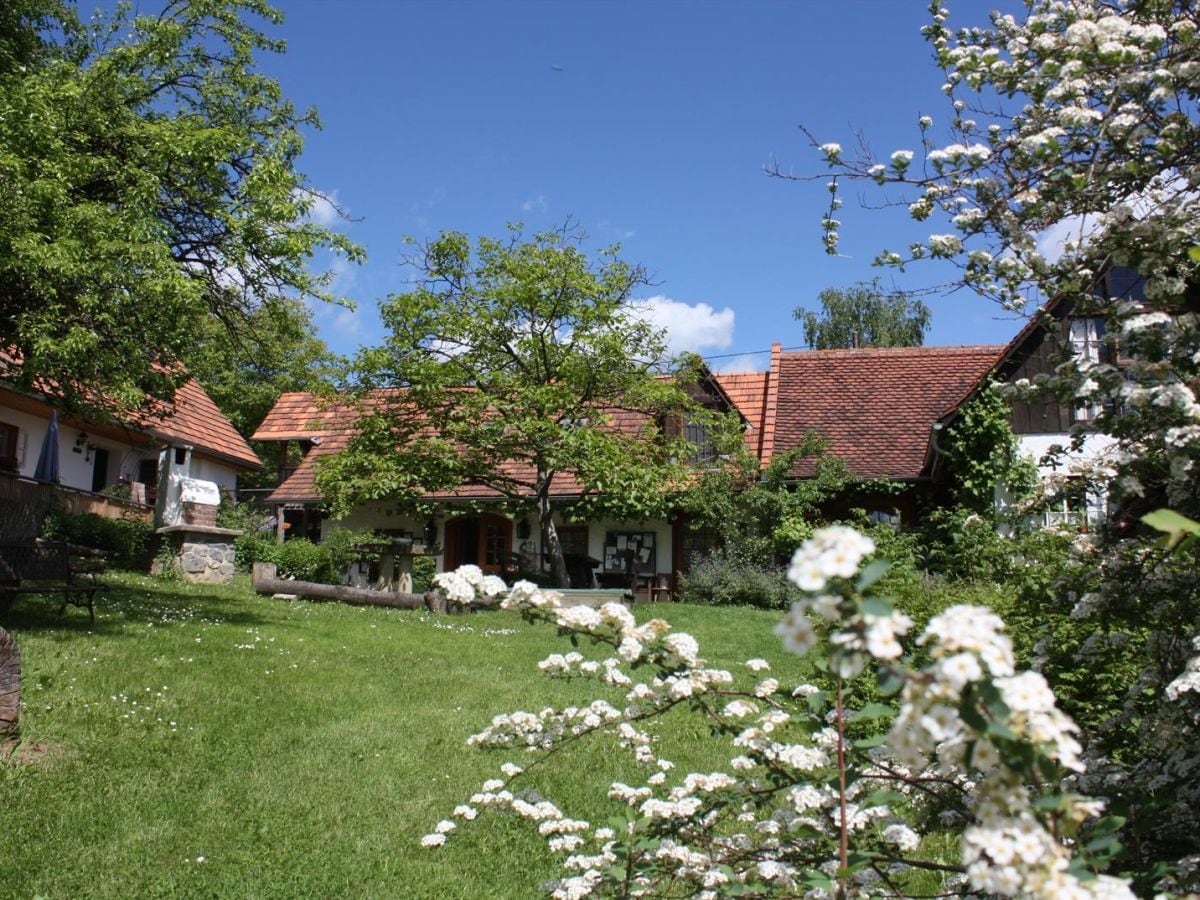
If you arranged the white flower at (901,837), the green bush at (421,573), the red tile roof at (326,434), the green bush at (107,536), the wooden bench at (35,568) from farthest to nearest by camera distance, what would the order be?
1. the red tile roof at (326,434)
2. the green bush at (421,573)
3. the green bush at (107,536)
4. the wooden bench at (35,568)
5. the white flower at (901,837)

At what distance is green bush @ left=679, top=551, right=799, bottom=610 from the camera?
58.3ft

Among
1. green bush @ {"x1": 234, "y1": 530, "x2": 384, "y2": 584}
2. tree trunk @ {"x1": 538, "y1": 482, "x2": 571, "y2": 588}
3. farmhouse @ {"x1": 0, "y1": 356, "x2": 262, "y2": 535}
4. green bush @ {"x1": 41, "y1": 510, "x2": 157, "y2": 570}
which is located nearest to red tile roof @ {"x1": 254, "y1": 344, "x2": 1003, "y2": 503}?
tree trunk @ {"x1": 538, "y1": 482, "x2": 571, "y2": 588}

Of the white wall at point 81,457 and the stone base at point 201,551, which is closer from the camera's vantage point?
the stone base at point 201,551

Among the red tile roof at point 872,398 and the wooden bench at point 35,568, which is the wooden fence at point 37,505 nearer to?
the wooden bench at point 35,568

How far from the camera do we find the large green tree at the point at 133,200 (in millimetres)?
9438

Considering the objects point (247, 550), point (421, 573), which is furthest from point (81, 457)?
point (421, 573)

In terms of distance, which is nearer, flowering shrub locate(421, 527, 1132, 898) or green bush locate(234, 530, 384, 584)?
flowering shrub locate(421, 527, 1132, 898)

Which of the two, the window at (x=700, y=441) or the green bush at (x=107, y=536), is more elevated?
the window at (x=700, y=441)

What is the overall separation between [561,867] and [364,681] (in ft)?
15.5

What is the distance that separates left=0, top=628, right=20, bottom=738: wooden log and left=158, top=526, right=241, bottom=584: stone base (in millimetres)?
10427

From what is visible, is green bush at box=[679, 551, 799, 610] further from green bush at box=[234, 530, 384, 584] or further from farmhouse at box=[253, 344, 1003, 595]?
green bush at box=[234, 530, 384, 584]

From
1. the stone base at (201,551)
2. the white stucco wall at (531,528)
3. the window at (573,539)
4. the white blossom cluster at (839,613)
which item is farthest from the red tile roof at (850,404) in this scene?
the white blossom cluster at (839,613)

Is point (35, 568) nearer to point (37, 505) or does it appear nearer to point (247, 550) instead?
point (37, 505)

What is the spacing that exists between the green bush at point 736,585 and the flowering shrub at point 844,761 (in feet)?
42.5
